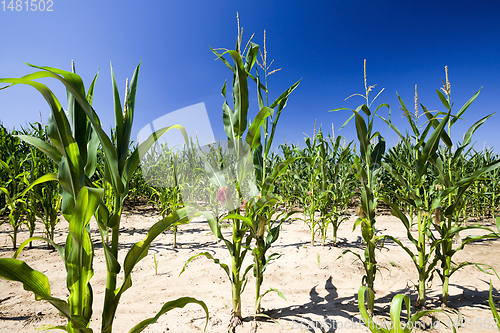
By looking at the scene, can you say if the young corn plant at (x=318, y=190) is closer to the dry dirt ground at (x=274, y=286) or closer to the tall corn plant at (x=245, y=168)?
the dry dirt ground at (x=274, y=286)

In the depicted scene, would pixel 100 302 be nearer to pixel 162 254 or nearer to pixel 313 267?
pixel 162 254

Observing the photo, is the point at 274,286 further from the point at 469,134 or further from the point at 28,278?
the point at 469,134

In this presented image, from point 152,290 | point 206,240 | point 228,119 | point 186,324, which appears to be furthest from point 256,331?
point 206,240

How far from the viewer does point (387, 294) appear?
1724 millimetres

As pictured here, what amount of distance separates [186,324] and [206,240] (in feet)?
6.16

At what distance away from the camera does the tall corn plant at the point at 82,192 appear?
61 cm

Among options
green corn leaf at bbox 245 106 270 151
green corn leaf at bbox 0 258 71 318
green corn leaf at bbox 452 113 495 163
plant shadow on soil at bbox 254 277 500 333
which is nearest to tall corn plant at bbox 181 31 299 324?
green corn leaf at bbox 245 106 270 151

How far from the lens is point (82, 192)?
58cm

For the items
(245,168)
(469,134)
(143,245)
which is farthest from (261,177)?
(469,134)

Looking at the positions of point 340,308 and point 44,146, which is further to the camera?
point 340,308

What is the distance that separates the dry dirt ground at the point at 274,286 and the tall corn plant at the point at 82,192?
2.71 ft

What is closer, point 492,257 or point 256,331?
point 256,331

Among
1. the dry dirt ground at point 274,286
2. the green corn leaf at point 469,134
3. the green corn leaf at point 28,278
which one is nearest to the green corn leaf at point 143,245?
the green corn leaf at point 28,278

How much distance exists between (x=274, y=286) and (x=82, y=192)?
70.3 inches
